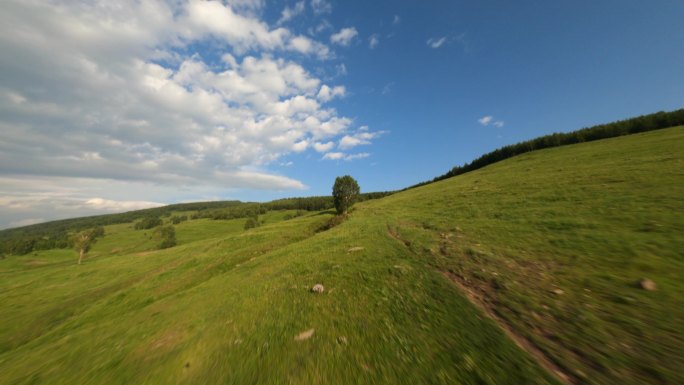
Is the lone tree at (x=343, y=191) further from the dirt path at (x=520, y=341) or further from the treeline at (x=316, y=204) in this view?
the treeline at (x=316, y=204)

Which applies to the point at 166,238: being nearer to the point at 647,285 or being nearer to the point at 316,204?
the point at 316,204

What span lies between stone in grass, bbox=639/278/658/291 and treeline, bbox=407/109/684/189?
75.1m

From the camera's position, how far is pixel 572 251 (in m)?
11.2

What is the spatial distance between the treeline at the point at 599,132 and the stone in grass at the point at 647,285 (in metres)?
75.1

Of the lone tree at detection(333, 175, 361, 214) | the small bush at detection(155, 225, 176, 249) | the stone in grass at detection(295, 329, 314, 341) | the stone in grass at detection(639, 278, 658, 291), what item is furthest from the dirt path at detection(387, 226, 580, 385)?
the small bush at detection(155, 225, 176, 249)

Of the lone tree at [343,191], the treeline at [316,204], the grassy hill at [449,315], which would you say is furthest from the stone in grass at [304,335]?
the treeline at [316,204]

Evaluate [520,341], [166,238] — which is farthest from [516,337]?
[166,238]

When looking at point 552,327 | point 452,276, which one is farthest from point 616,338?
point 452,276

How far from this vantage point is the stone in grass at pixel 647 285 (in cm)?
757

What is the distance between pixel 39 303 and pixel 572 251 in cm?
5834

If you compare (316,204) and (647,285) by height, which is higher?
(316,204)

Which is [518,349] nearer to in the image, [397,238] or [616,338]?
[616,338]

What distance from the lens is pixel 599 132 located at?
59.9 metres

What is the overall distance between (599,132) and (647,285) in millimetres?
79912
